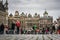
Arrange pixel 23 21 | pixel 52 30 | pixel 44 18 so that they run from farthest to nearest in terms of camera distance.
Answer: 1. pixel 44 18
2. pixel 23 21
3. pixel 52 30

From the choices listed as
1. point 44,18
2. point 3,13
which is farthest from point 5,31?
point 44,18

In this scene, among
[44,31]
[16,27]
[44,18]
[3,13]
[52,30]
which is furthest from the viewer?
[44,18]

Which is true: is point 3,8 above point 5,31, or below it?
above

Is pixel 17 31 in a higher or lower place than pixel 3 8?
lower

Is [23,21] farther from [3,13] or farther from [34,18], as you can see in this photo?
[3,13]

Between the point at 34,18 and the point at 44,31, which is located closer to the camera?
the point at 44,31

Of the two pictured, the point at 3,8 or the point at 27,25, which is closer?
the point at 3,8

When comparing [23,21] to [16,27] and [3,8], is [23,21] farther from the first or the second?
[16,27]

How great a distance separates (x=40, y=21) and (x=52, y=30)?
144124mm

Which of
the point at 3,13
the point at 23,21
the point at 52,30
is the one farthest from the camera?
the point at 23,21

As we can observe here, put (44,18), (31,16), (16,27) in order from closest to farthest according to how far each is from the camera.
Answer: (16,27) < (31,16) < (44,18)

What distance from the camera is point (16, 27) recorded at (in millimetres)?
23375

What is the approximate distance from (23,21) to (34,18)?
1038cm

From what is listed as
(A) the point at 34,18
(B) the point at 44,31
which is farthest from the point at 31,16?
(B) the point at 44,31
